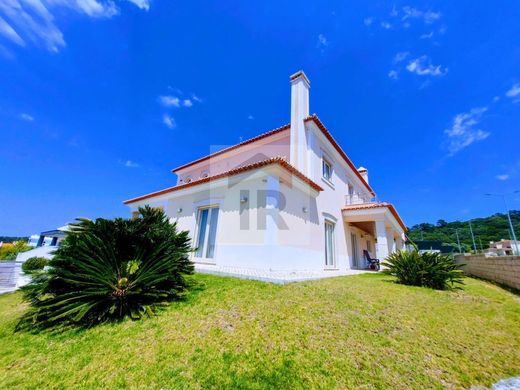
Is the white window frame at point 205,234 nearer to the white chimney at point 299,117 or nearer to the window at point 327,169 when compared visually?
the white chimney at point 299,117

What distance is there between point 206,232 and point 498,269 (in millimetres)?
15024

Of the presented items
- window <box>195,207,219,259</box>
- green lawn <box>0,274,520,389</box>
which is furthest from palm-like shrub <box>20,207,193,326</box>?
window <box>195,207,219,259</box>

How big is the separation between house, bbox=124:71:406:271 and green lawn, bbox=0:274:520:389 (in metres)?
3.95

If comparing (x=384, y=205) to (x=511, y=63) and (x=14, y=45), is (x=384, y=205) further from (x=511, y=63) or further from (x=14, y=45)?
(x=14, y=45)

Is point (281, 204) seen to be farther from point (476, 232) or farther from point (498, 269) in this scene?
point (476, 232)

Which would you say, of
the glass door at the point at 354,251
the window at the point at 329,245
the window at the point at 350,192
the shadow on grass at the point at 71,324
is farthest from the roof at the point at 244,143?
the shadow on grass at the point at 71,324

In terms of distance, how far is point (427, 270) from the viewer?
7.82m

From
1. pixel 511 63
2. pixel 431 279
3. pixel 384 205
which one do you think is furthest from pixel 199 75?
pixel 511 63

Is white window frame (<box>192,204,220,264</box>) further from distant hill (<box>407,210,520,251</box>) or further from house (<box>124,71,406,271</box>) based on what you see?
distant hill (<box>407,210,520,251</box>)

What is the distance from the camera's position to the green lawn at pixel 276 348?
2639 mm

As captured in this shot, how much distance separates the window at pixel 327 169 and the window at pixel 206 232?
7.47m

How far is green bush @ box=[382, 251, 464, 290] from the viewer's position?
7.58 meters

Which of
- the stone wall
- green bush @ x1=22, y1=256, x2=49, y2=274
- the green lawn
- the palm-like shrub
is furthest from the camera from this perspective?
→ green bush @ x1=22, y1=256, x2=49, y2=274

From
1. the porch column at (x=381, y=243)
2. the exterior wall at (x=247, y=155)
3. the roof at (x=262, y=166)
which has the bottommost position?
the porch column at (x=381, y=243)
